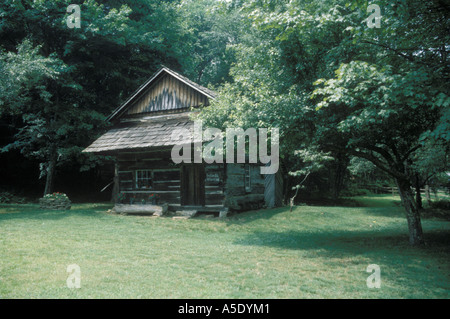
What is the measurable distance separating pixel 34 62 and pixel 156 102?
20.5 ft

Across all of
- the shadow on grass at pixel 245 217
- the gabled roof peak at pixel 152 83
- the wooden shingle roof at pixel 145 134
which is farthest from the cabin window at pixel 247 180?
the gabled roof peak at pixel 152 83

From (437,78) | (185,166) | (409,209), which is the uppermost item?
(437,78)

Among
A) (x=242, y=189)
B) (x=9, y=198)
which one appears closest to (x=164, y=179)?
(x=242, y=189)

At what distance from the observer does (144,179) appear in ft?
57.0

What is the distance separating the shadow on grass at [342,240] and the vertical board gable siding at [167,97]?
877 centimetres

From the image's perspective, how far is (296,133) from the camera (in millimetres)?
9336

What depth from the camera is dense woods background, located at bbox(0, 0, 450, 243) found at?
7.14 m

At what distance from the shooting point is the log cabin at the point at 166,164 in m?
15.6

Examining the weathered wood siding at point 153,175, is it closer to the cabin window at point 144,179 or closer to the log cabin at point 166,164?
the log cabin at point 166,164

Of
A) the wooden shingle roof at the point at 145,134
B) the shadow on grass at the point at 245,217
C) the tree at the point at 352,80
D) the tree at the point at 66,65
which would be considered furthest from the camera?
the tree at the point at 66,65

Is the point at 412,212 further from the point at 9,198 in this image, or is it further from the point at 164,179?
the point at 9,198

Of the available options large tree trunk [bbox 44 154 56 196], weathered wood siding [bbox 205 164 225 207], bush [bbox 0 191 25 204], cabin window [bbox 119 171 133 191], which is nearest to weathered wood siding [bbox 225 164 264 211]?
weathered wood siding [bbox 205 164 225 207]
